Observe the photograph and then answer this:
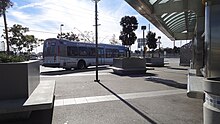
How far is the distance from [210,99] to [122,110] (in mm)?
2796

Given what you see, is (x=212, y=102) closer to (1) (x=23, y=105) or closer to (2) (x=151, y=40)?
(1) (x=23, y=105)

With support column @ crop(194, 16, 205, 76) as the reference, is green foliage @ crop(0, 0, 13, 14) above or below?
above

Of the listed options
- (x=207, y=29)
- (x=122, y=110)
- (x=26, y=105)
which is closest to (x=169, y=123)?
(x=122, y=110)

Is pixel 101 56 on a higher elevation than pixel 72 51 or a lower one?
lower

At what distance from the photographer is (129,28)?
3125 centimetres

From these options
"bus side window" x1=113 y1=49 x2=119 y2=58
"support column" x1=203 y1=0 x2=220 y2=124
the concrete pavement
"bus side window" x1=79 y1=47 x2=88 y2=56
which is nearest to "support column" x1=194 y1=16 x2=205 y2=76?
the concrete pavement

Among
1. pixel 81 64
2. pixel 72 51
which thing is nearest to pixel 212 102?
pixel 72 51

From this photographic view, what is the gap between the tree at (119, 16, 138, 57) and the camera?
102 ft

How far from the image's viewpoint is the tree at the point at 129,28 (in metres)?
31.1

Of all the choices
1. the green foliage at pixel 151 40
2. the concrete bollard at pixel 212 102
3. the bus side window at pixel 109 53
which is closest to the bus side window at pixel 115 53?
the bus side window at pixel 109 53

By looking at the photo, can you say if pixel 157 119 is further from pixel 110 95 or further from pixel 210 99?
pixel 110 95

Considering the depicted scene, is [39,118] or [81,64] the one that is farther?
[81,64]

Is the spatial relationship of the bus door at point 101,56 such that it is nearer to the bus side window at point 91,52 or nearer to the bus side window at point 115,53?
the bus side window at point 91,52

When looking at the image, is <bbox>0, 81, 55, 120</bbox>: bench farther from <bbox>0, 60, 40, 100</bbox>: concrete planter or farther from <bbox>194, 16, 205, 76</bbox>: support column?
<bbox>194, 16, 205, 76</bbox>: support column
